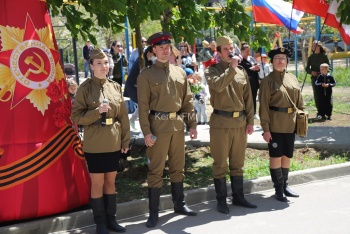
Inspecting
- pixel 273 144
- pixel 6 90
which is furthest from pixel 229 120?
pixel 6 90

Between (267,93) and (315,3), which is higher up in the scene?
(315,3)

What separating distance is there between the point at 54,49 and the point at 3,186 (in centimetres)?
158

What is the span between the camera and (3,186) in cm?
605

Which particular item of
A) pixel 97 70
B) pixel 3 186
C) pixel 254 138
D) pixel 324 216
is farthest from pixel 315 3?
pixel 3 186

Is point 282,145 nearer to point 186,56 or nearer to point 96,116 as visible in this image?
point 96,116

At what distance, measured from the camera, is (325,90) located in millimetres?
13461

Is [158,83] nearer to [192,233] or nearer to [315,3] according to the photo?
[192,233]

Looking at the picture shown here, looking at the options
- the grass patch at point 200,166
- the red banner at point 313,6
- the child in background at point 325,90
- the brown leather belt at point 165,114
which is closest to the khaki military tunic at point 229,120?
the brown leather belt at point 165,114

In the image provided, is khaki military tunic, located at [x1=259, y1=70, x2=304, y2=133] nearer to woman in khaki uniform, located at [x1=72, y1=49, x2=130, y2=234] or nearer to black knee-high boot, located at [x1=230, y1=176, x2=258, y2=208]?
black knee-high boot, located at [x1=230, y1=176, x2=258, y2=208]

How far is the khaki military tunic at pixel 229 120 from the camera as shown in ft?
22.4

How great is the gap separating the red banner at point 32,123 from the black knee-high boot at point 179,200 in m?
1.07

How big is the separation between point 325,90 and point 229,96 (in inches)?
283

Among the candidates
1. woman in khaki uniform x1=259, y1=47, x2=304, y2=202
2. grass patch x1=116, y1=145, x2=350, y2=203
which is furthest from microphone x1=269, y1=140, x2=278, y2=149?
grass patch x1=116, y1=145, x2=350, y2=203

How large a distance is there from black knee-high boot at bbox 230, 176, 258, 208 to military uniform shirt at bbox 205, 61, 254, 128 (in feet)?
2.17
